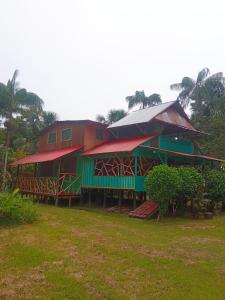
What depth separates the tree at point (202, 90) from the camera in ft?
115

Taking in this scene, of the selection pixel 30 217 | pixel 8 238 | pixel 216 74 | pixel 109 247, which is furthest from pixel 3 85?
pixel 216 74

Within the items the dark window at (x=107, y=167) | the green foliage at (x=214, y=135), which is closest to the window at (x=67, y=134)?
the dark window at (x=107, y=167)

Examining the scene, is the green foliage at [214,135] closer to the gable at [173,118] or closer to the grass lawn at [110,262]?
the gable at [173,118]

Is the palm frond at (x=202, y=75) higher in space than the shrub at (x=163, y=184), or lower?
higher

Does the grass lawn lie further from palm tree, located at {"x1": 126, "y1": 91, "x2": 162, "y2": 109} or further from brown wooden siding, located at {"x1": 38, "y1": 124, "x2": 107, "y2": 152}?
palm tree, located at {"x1": 126, "y1": 91, "x2": 162, "y2": 109}

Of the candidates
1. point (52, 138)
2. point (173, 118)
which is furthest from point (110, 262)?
point (52, 138)

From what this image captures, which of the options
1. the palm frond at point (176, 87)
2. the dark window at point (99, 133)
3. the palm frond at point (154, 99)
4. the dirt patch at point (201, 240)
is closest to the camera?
the dirt patch at point (201, 240)

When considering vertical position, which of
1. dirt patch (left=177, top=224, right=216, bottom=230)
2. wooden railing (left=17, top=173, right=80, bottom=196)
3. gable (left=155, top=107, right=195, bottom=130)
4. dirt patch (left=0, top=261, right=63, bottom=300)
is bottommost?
dirt patch (left=0, top=261, right=63, bottom=300)

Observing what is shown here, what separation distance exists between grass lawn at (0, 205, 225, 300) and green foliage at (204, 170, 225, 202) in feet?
15.0

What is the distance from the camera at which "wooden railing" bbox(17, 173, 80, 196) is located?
1822 centimetres

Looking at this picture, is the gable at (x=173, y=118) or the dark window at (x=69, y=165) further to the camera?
the dark window at (x=69, y=165)

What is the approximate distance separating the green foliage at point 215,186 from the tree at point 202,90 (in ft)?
64.2

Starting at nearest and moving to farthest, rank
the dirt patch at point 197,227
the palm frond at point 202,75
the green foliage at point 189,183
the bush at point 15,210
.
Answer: the bush at point 15,210 → the dirt patch at point 197,227 → the green foliage at point 189,183 → the palm frond at point 202,75

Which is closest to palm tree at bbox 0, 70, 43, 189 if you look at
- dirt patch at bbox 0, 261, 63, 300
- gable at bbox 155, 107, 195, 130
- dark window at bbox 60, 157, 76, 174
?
dark window at bbox 60, 157, 76, 174
